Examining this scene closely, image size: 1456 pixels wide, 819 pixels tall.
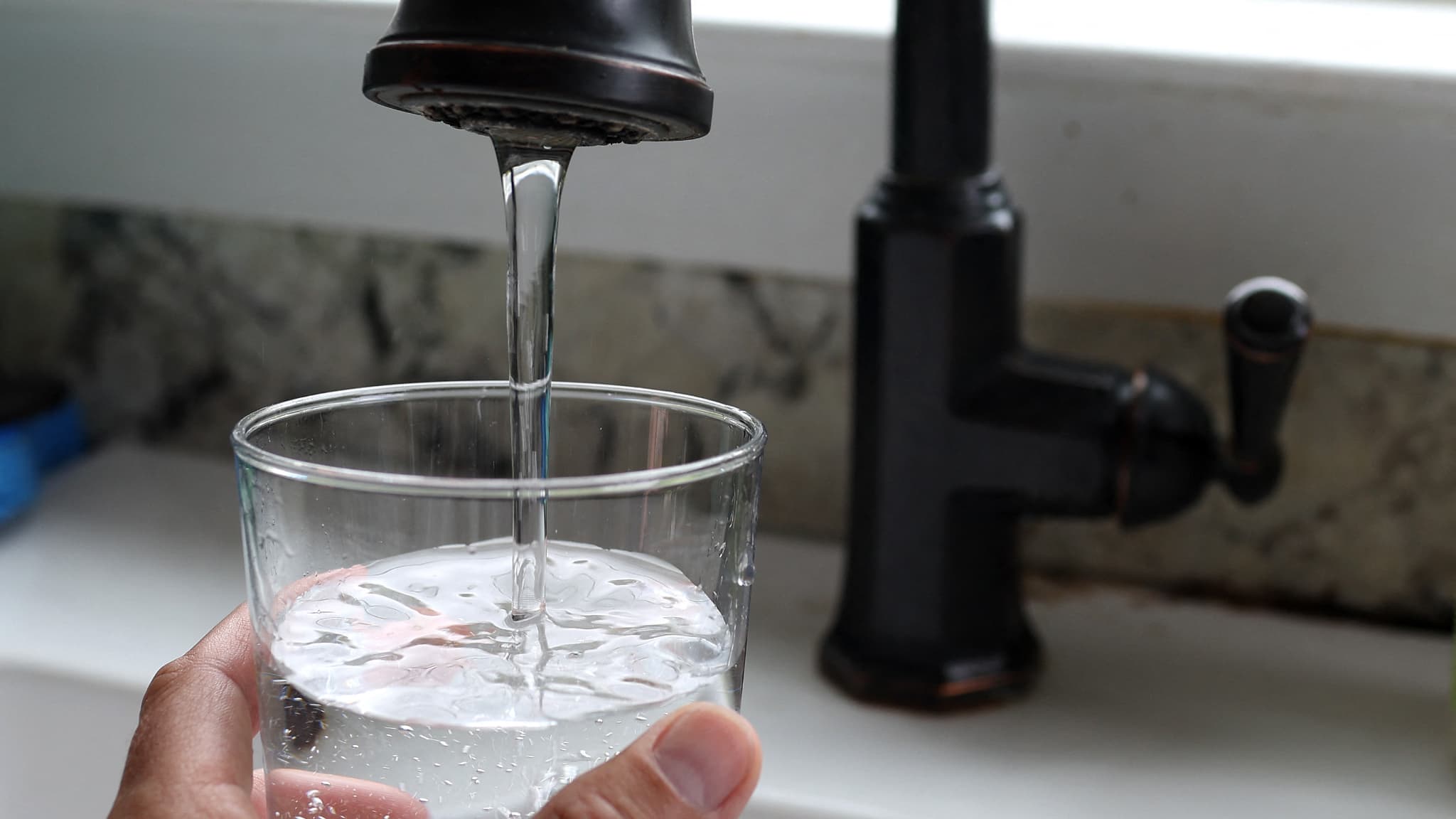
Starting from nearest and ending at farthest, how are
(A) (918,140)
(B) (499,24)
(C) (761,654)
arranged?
(B) (499,24) → (A) (918,140) → (C) (761,654)

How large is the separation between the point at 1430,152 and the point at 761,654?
1.30 feet

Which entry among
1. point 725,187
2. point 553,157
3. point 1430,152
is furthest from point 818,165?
point 553,157

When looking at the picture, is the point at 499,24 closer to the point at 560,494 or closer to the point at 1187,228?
the point at 560,494

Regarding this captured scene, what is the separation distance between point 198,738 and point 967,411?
1.13ft

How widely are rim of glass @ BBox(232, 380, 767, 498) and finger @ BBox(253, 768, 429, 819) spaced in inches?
3.2

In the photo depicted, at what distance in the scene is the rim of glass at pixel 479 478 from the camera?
12.7 inches

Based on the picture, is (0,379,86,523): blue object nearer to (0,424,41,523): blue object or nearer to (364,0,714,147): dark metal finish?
(0,424,41,523): blue object

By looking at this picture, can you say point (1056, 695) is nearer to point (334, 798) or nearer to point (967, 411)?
point (967, 411)

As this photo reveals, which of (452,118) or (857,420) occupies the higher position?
(452,118)

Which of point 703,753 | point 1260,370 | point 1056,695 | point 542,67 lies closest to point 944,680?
point 1056,695

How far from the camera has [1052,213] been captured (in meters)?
0.72

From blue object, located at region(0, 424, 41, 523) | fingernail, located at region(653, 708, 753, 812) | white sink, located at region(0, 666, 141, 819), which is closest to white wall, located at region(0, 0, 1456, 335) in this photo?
blue object, located at region(0, 424, 41, 523)

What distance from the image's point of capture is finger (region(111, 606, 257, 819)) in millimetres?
402

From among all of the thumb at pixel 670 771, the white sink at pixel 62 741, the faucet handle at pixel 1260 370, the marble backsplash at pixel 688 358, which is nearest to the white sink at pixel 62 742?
the white sink at pixel 62 741
